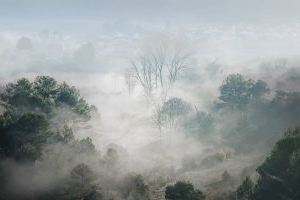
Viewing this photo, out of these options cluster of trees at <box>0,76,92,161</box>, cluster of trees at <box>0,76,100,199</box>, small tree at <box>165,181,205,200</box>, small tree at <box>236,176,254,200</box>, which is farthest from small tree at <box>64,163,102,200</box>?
small tree at <box>236,176,254,200</box>

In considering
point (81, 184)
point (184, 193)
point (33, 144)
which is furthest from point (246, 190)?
point (33, 144)

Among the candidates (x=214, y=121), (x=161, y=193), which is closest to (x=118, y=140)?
(x=214, y=121)

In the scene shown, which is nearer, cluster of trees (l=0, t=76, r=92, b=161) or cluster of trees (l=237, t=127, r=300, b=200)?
cluster of trees (l=237, t=127, r=300, b=200)

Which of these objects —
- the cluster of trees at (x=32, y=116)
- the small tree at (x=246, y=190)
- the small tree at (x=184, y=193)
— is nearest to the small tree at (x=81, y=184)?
the cluster of trees at (x=32, y=116)

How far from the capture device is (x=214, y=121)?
71750 millimetres

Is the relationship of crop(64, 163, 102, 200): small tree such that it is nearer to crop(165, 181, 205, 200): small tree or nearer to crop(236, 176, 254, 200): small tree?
crop(165, 181, 205, 200): small tree

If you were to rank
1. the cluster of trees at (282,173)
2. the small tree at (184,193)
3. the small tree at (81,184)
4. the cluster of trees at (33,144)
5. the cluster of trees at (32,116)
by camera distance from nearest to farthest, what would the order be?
the cluster of trees at (282,173) < the small tree at (184,193) < the small tree at (81,184) < the cluster of trees at (33,144) < the cluster of trees at (32,116)

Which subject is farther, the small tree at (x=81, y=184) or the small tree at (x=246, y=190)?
the small tree at (x=81, y=184)

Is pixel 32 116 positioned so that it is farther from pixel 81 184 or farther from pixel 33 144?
pixel 81 184

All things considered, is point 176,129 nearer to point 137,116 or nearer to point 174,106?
point 174,106

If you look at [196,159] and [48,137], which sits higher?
[48,137]

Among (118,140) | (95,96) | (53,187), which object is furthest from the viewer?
(95,96)

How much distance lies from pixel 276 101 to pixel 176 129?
1880 centimetres

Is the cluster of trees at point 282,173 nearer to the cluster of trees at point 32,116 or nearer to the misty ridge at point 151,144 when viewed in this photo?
the misty ridge at point 151,144
